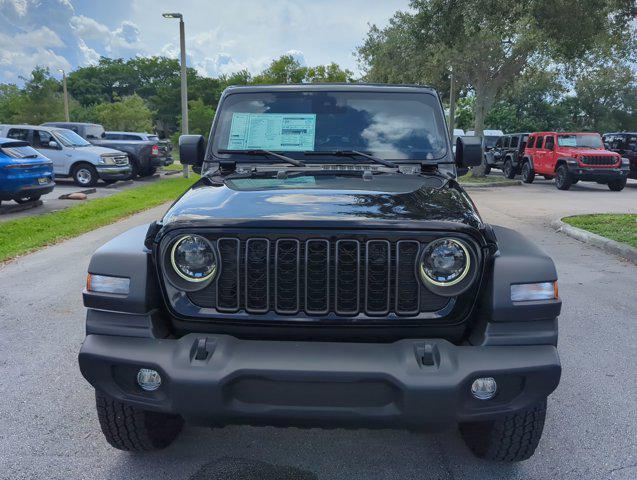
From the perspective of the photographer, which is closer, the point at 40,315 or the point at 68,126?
the point at 40,315

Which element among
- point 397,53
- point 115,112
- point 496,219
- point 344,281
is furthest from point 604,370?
point 115,112

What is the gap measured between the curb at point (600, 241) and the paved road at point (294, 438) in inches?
127

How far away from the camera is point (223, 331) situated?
8.59 ft

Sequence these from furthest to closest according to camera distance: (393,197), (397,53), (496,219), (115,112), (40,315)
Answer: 1. (115,112)
2. (397,53)
3. (496,219)
4. (40,315)
5. (393,197)

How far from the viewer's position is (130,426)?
9.40 ft

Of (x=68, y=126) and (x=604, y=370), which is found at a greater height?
(x=68, y=126)

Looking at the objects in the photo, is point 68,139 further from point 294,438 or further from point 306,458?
point 306,458

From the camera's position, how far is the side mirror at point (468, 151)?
13.1 ft

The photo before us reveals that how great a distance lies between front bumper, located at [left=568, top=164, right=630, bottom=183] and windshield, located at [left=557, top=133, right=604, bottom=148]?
1.44 metres

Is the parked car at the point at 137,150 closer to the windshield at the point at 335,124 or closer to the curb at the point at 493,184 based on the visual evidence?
the curb at the point at 493,184

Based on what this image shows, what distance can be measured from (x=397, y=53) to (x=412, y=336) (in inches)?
1188

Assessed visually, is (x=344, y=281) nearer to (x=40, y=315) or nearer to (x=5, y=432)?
(x=5, y=432)

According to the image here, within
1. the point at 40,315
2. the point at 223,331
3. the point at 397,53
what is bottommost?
the point at 40,315

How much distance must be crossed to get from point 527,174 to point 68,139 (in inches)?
643
